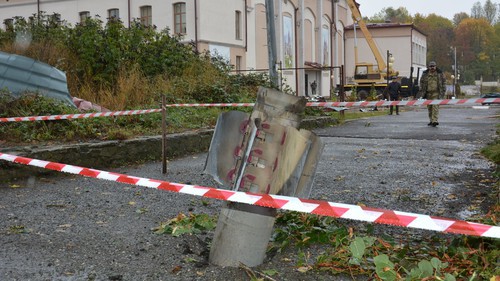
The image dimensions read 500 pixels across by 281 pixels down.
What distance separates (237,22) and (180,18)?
4.32 metres

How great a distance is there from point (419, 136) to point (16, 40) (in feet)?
→ 30.9

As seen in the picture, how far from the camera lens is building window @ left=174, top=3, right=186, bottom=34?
33.8m

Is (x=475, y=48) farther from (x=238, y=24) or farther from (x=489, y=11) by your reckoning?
(x=238, y=24)

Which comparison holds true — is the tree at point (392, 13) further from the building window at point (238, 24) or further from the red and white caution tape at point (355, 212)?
the red and white caution tape at point (355, 212)

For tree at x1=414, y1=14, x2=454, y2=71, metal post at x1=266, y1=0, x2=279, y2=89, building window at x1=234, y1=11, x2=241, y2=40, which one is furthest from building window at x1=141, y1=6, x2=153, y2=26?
tree at x1=414, y1=14, x2=454, y2=71

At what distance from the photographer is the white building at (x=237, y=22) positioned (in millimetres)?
33531

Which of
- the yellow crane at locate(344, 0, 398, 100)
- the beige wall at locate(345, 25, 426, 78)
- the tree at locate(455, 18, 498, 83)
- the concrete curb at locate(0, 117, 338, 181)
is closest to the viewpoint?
the concrete curb at locate(0, 117, 338, 181)

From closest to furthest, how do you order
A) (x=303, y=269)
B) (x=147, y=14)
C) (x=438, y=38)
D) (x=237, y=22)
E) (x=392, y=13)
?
(x=303, y=269) → (x=147, y=14) → (x=237, y=22) → (x=438, y=38) → (x=392, y=13)

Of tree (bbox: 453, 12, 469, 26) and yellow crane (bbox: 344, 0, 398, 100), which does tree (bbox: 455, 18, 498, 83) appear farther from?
yellow crane (bbox: 344, 0, 398, 100)

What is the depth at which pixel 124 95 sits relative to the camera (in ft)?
41.4

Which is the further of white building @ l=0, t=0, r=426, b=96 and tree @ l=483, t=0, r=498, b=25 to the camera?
tree @ l=483, t=0, r=498, b=25

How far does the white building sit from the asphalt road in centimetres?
1740

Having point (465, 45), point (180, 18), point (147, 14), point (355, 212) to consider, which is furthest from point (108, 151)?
point (465, 45)

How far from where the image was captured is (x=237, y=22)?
37.0 m
